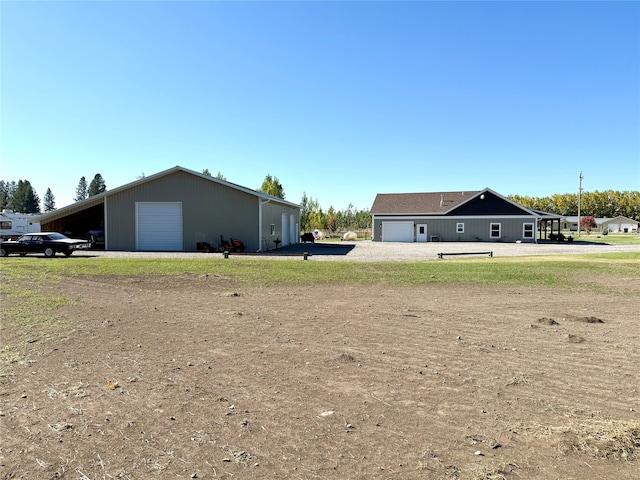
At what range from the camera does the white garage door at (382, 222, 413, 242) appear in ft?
137

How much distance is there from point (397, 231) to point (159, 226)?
23.9 m

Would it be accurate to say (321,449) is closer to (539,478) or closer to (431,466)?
(431,466)

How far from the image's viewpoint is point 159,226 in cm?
2575

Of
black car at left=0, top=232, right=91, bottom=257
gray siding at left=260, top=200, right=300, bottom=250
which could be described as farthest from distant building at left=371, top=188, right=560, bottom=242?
black car at left=0, top=232, right=91, bottom=257

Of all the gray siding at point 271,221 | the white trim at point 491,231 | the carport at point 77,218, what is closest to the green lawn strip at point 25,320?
the gray siding at point 271,221

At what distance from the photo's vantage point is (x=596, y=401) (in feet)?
13.8

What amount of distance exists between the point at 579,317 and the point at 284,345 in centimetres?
587

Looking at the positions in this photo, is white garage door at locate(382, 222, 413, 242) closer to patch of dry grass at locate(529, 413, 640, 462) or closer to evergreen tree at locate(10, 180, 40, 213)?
patch of dry grass at locate(529, 413, 640, 462)

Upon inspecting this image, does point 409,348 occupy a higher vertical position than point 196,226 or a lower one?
lower

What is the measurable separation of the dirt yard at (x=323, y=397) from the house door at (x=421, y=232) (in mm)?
33584

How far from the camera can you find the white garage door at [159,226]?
83.9 feet

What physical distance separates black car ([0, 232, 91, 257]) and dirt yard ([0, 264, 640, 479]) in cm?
1611

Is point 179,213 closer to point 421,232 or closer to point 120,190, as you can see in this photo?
point 120,190

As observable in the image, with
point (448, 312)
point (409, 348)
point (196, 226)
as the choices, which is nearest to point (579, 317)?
point (448, 312)
